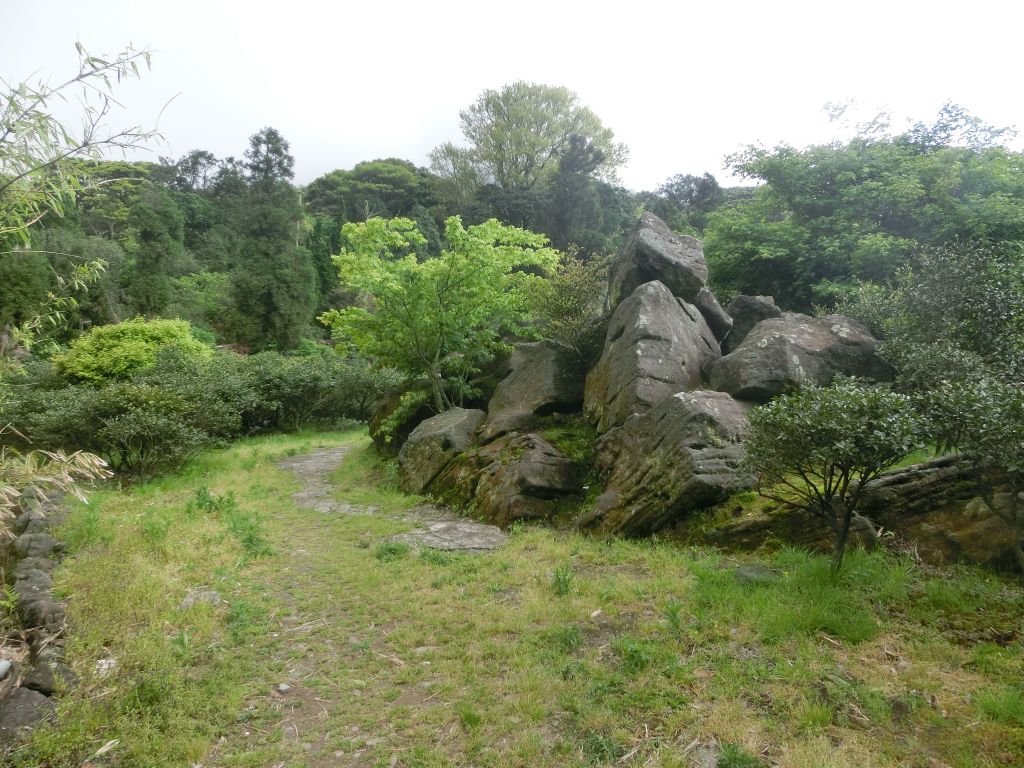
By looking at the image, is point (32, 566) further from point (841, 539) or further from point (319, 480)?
point (841, 539)

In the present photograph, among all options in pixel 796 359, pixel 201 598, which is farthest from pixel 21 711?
pixel 796 359

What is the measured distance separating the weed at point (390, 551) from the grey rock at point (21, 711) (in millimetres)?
3766

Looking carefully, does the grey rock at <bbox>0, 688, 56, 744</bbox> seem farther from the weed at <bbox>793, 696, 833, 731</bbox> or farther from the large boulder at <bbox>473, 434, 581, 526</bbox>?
the large boulder at <bbox>473, 434, 581, 526</bbox>

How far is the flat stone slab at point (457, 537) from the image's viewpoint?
7453mm

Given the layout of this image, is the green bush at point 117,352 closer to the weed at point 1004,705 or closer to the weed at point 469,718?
the weed at point 469,718

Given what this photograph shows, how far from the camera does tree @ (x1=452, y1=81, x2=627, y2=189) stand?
129 ft

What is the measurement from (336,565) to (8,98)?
586cm

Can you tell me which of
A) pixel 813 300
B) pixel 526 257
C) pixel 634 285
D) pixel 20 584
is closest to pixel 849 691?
pixel 20 584

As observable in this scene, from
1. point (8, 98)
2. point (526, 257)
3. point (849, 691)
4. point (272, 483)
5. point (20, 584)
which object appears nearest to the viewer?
point (8, 98)

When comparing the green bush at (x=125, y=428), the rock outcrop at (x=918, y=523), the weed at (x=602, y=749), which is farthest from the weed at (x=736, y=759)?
the green bush at (x=125, y=428)

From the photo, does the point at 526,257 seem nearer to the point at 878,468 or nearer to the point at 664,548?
the point at 664,548

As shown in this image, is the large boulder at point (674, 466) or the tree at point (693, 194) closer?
the large boulder at point (674, 466)

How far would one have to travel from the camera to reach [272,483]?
38.8ft

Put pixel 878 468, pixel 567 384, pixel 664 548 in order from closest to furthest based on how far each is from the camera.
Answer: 1. pixel 878 468
2. pixel 664 548
3. pixel 567 384
